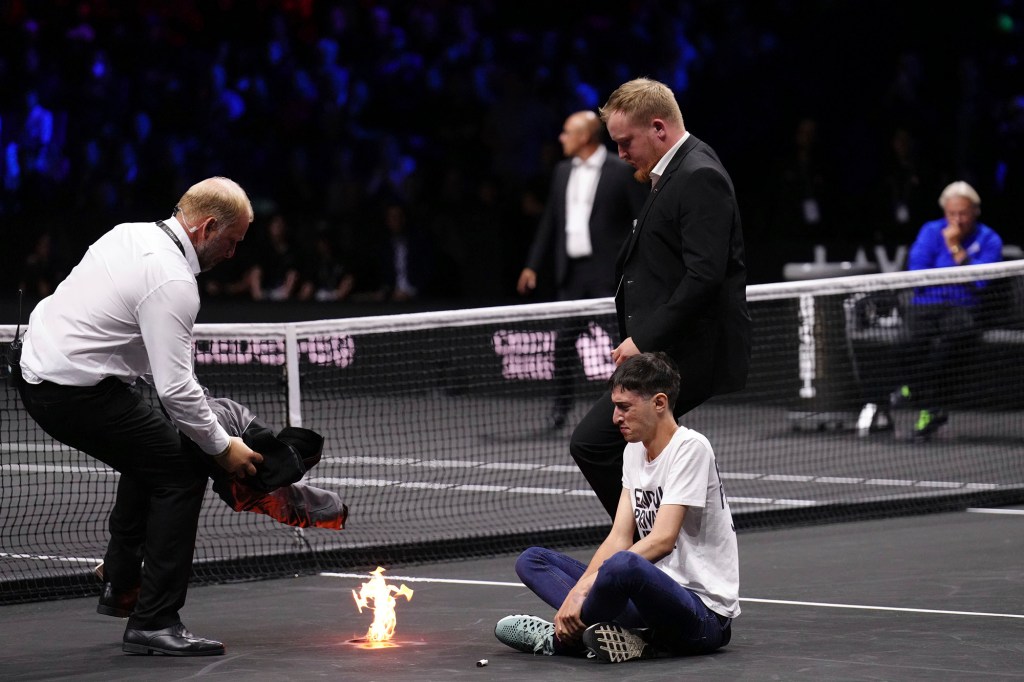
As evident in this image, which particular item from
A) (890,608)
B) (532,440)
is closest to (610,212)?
(532,440)

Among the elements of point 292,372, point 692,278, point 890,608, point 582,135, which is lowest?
point 890,608

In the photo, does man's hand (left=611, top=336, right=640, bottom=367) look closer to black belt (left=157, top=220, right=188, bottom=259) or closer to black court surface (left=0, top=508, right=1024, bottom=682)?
black court surface (left=0, top=508, right=1024, bottom=682)

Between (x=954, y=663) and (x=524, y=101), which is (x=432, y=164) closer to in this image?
(x=524, y=101)

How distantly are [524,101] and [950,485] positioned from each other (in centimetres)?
872

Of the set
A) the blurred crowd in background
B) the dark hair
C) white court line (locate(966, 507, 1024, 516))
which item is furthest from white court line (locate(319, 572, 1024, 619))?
the blurred crowd in background

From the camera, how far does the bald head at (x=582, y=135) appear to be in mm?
12312

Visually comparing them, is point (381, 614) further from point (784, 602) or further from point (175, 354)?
point (784, 602)

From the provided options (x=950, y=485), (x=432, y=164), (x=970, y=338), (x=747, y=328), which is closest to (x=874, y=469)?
(x=950, y=485)

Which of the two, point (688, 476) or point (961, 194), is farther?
point (961, 194)

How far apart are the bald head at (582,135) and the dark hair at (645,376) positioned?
643 centimetres

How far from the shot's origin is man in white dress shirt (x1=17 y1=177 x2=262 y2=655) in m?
5.98

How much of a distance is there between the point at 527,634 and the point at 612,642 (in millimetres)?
364

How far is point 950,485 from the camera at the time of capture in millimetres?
10695

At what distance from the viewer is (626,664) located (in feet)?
19.4
